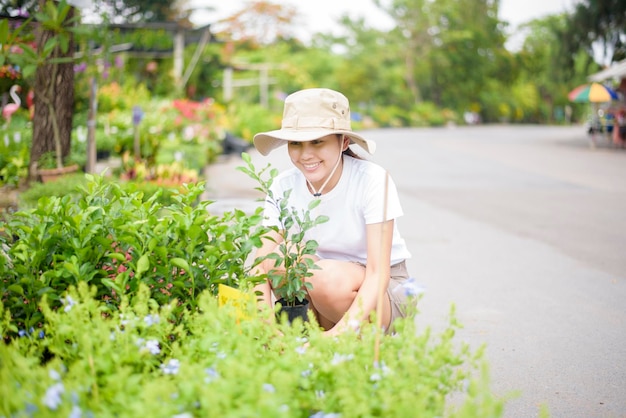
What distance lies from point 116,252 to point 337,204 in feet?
3.28

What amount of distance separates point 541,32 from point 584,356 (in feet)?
223

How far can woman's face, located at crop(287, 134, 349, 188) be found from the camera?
3072 mm

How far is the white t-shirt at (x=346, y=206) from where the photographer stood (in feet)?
10.2

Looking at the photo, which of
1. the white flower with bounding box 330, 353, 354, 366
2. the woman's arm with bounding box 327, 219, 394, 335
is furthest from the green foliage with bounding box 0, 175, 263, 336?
the white flower with bounding box 330, 353, 354, 366

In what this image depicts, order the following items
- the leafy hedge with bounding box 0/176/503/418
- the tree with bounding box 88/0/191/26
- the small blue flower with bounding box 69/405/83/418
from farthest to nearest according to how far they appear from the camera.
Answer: the tree with bounding box 88/0/191/26
the leafy hedge with bounding box 0/176/503/418
the small blue flower with bounding box 69/405/83/418

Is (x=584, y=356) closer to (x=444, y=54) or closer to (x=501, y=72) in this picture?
(x=444, y=54)

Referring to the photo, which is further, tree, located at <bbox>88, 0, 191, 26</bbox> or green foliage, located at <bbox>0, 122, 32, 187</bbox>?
tree, located at <bbox>88, 0, 191, 26</bbox>

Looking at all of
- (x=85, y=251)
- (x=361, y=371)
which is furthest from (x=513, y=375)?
(x=85, y=251)

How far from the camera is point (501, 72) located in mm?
56562

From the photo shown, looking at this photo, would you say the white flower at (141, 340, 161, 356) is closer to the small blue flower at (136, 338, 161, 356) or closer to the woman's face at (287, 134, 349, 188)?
the small blue flower at (136, 338, 161, 356)

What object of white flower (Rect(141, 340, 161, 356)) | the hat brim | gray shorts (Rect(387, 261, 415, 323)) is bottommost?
gray shorts (Rect(387, 261, 415, 323))

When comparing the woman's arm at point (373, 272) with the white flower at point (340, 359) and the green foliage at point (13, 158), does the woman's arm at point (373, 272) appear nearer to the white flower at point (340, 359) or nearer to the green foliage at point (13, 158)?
the white flower at point (340, 359)

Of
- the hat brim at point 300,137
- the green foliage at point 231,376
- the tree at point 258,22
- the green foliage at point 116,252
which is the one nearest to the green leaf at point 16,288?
the green foliage at point 116,252

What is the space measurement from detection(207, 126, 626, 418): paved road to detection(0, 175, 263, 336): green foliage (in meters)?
1.25
